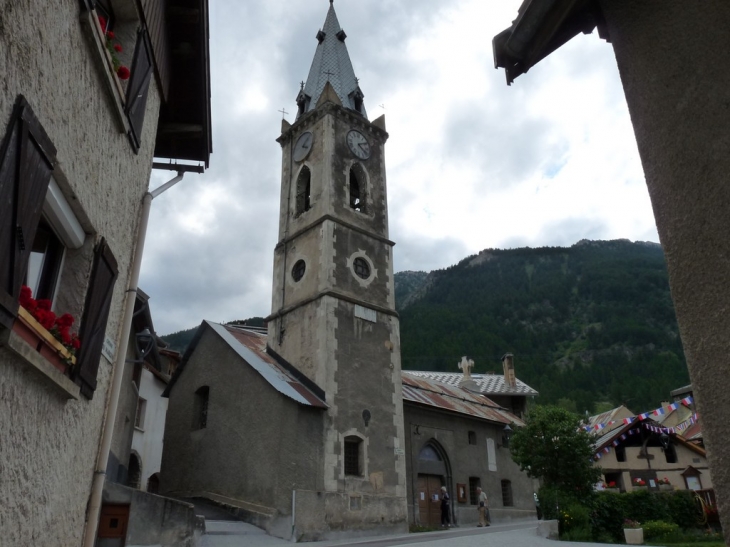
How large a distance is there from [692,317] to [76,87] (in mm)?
4653

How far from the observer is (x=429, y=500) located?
77.4 ft

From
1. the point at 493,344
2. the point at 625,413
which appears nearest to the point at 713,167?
the point at 625,413

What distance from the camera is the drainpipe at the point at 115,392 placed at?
5.51 meters

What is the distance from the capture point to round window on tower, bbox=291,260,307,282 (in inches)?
885

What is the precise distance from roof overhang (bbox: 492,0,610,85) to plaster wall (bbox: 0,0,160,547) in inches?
131

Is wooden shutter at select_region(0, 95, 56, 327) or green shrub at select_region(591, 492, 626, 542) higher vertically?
wooden shutter at select_region(0, 95, 56, 327)

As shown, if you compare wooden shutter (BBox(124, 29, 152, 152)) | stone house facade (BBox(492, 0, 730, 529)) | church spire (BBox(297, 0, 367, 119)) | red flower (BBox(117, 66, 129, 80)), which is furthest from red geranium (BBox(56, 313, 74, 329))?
church spire (BBox(297, 0, 367, 119))

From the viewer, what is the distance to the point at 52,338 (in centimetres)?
420

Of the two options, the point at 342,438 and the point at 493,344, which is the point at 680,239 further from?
the point at 493,344

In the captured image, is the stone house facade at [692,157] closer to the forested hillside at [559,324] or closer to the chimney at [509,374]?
the chimney at [509,374]

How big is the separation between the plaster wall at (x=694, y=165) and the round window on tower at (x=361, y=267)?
18495mm

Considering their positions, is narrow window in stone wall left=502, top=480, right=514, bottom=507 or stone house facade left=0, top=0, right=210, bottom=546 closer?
stone house facade left=0, top=0, right=210, bottom=546

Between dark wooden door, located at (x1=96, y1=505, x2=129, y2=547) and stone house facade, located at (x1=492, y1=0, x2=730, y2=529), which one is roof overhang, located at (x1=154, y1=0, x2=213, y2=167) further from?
stone house facade, located at (x1=492, y1=0, x2=730, y2=529)

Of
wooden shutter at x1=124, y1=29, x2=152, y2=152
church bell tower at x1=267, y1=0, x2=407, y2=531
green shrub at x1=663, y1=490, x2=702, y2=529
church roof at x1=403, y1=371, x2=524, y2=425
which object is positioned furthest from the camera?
church roof at x1=403, y1=371, x2=524, y2=425
